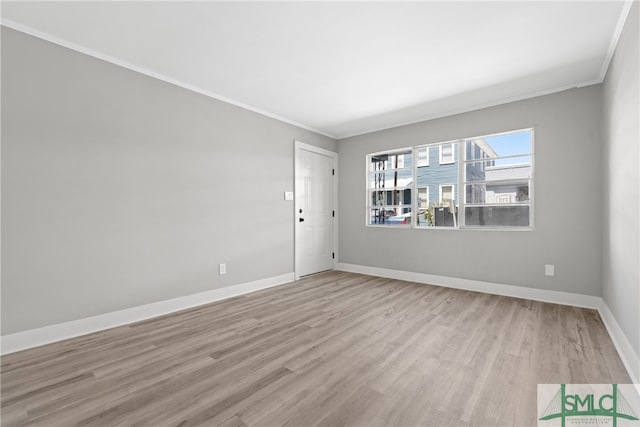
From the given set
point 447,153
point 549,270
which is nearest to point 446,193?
point 447,153

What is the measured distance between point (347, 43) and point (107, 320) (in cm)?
344

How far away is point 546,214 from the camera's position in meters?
3.50

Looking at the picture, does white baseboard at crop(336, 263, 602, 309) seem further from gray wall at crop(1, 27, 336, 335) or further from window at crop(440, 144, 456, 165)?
gray wall at crop(1, 27, 336, 335)

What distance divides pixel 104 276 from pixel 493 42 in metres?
4.19

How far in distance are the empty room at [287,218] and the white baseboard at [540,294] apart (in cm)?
3

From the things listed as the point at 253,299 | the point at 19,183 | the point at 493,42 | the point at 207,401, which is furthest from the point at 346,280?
the point at 19,183

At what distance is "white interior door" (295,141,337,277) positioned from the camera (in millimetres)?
4812

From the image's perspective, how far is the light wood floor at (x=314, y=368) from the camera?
1.55 meters

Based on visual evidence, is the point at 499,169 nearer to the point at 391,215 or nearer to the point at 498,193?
the point at 498,193

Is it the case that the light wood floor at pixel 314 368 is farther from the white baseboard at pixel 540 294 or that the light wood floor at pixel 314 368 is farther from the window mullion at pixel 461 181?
the window mullion at pixel 461 181

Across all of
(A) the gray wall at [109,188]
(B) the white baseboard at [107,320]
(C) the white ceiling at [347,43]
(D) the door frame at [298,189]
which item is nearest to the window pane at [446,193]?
(C) the white ceiling at [347,43]

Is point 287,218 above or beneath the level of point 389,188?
beneath

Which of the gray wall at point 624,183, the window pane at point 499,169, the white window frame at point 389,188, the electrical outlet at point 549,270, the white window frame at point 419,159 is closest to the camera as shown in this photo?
the gray wall at point 624,183

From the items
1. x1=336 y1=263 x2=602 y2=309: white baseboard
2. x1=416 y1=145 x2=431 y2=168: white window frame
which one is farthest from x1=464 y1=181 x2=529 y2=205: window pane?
x1=336 y1=263 x2=602 y2=309: white baseboard
